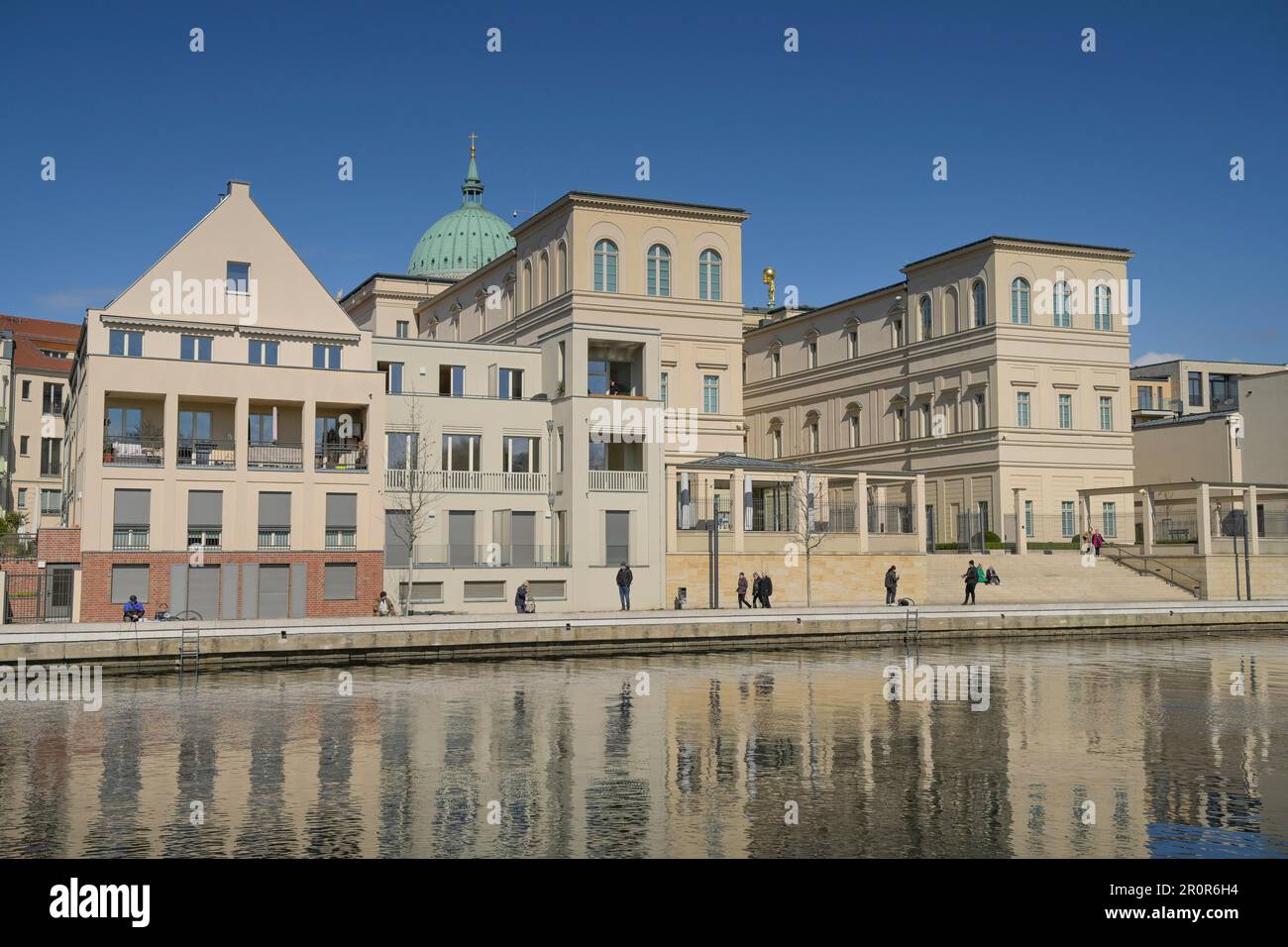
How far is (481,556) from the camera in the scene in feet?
173

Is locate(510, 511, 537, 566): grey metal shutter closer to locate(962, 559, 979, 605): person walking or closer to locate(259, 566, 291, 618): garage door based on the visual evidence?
Answer: locate(259, 566, 291, 618): garage door

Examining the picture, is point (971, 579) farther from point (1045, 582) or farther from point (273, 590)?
point (273, 590)

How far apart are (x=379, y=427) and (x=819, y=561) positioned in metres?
20.1

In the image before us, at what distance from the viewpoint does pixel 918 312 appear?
77.2 meters

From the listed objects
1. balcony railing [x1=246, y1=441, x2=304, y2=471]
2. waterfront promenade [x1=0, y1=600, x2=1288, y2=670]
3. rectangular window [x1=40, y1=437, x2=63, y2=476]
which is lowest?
waterfront promenade [x1=0, y1=600, x2=1288, y2=670]

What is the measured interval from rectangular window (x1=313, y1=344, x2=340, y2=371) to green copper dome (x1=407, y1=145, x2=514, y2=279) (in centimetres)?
5966

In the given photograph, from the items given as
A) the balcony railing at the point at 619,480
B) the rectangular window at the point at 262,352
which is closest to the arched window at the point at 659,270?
the balcony railing at the point at 619,480

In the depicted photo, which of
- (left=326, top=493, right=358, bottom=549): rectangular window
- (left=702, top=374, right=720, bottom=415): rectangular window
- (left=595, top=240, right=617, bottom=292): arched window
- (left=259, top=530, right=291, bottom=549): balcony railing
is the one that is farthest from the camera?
(left=702, top=374, right=720, bottom=415): rectangular window

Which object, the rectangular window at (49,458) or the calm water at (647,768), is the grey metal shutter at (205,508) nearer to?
the calm water at (647,768)

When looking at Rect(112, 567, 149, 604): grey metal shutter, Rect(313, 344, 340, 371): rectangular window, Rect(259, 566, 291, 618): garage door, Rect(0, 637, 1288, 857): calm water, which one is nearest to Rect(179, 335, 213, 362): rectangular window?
Rect(313, 344, 340, 371): rectangular window

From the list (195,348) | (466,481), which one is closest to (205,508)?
(195,348)

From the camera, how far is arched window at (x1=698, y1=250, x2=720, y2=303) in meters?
71.2
